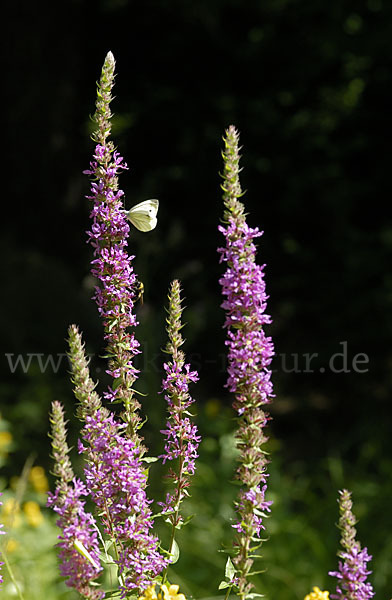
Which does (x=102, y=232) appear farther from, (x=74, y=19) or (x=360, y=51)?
(x=74, y=19)

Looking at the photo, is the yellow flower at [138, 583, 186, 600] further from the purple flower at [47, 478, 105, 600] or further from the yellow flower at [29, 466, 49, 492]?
the yellow flower at [29, 466, 49, 492]

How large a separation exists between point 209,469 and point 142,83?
3903 millimetres

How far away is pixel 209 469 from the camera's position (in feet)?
15.4

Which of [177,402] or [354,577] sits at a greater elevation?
[177,402]

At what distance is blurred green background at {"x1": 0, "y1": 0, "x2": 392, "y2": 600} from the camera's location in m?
6.00

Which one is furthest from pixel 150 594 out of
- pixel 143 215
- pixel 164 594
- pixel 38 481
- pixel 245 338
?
pixel 38 481

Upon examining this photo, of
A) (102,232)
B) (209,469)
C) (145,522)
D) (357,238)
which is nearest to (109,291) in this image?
(102,232)

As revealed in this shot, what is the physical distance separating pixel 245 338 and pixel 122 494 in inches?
16.3

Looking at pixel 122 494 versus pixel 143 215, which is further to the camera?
pixel 143 215

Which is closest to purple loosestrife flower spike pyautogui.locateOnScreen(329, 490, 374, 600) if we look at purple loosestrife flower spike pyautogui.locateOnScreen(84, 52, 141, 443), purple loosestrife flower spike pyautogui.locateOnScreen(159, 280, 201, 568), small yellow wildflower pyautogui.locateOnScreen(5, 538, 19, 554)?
purple loosestrife flower spike pyautogui.locateOnScreen(159, 280, 201, 568)

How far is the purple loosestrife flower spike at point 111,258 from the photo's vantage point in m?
1.46

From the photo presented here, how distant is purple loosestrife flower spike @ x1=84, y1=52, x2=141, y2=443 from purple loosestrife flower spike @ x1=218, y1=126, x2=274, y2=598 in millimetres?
215

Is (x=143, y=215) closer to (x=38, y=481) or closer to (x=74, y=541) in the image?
(x=74, y=541)

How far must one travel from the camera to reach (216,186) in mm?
6875
